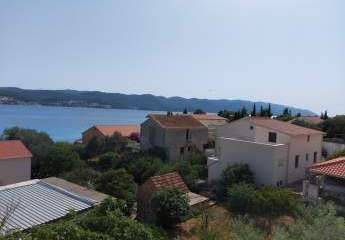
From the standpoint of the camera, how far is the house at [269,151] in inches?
1204

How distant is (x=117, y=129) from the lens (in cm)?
6181

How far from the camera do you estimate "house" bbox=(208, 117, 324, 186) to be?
100 feet

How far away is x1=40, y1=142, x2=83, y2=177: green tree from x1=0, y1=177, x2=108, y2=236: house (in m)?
17.4

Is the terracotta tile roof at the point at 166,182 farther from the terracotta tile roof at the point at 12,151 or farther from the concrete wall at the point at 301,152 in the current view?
the terracotta tile roof at the point at 12,151

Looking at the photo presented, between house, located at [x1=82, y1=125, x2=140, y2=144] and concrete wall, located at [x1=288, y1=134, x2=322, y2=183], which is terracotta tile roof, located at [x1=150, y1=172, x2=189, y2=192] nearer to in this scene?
concrete wall, located at [x1=288, y1=134, x2=322, y2=183]

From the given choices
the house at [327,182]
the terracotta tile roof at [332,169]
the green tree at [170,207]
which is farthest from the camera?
the terracotta tile roof at [332,169]

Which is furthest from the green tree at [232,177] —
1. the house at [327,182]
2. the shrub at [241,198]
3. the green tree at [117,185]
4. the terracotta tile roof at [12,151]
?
the terracotta tile roof at [12,151]

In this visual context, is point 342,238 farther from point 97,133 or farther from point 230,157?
point 97,133

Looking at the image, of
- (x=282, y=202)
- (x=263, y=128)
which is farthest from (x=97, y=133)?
(x=282, y=202)

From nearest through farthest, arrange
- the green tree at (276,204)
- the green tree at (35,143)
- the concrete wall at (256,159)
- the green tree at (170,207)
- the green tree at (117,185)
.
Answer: the green tree at (170,207) → the green tree at (276,204) → the green tree at (117,185) → the concrete wall at (256,159) → the green tree at (35,143)

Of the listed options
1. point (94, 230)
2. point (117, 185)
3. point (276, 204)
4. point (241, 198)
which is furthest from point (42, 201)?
point (241, 198)

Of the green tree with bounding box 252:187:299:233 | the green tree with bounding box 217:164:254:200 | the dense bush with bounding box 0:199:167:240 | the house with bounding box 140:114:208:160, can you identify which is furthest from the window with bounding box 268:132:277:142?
the dense bush with bounding box 0:199:167:240

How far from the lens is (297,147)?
3409 centimetres

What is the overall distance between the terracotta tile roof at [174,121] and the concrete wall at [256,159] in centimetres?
1307
